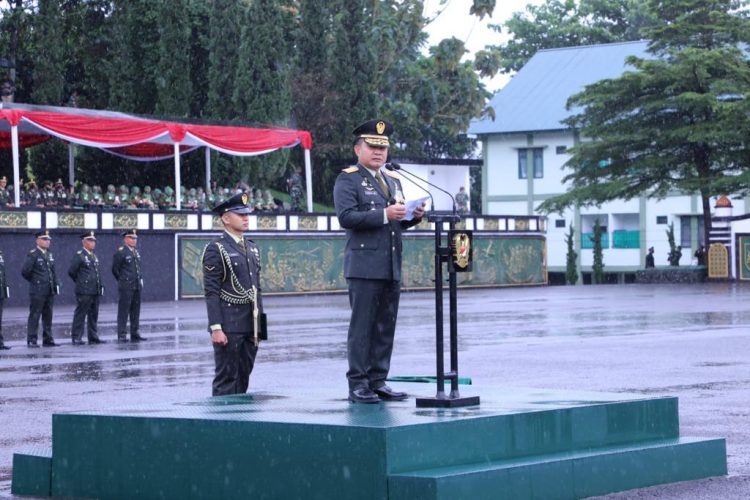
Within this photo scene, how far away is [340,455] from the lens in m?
7.87

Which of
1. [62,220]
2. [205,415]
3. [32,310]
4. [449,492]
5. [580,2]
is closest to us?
[449,492]

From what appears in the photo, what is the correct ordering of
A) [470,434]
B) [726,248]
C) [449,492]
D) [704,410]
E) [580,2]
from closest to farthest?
[449,492]
[470,434]
[704,410]
[726,248]
[580,2]

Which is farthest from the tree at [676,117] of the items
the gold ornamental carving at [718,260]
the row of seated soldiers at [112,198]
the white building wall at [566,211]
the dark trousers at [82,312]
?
the dark trousers at [82,312]

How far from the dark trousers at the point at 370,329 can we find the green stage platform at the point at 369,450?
1.00 feet

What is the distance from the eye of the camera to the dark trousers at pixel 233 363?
36.6 ft

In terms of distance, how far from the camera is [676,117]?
51.2 metres

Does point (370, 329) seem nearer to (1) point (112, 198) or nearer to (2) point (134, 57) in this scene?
(1) point (112, 198)

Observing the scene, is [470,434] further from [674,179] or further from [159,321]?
[674,179]

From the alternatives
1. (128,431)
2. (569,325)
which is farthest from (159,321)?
(128,431)

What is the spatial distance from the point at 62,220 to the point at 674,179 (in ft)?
73.6

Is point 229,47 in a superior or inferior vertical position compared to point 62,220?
superior

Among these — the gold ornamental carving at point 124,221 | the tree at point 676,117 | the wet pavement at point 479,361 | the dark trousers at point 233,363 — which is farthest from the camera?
the tree at point 676,117

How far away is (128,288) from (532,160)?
50.7 metres

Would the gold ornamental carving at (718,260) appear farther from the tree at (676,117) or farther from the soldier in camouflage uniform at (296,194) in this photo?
the soldier in camouflage uniform at (296,194)
